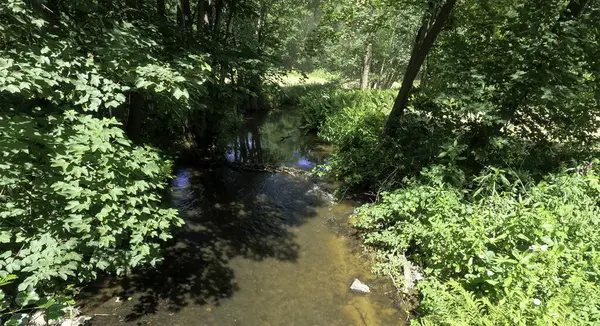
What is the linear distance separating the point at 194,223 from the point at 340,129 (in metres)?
7.82

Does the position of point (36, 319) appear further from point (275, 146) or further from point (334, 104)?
point (334, 104)

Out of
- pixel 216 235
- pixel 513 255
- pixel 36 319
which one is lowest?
pixel 216 235

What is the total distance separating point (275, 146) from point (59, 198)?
37.0ft

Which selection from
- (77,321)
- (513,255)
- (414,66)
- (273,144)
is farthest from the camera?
(273,144)

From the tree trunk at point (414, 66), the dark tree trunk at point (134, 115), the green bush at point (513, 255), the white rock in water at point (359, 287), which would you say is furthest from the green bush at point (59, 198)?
the tree trunk at point (414, 66)

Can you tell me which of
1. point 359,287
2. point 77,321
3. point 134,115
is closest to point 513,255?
point 359,287

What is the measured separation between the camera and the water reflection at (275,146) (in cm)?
1248

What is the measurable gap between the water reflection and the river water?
269 cm

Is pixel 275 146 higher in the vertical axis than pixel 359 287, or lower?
higher

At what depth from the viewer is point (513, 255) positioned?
384cm

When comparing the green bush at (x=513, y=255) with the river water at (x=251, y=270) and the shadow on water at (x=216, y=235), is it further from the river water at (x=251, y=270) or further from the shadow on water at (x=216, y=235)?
the shadow on water at (x=216, y=235)

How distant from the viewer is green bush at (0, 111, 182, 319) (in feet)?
10.3

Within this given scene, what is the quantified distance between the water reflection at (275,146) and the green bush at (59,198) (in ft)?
24.5

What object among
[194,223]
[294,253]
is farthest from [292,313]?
[194,223]
